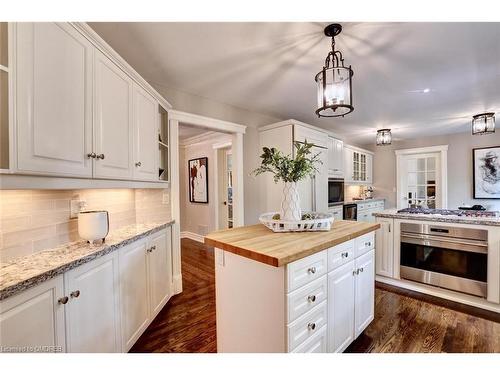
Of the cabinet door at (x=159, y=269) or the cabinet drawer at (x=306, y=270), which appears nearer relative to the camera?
the cabinet drawer at (x=306, y=270)

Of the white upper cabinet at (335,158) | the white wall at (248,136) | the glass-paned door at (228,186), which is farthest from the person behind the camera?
the glass-paned door at (228,186)

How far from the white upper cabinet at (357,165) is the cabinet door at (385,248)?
2.26m

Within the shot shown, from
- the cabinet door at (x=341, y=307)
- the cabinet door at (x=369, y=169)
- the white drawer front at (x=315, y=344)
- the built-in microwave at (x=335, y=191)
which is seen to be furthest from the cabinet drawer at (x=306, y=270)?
the cabinet door at (x=369, y=169)

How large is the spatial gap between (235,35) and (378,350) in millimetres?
2534

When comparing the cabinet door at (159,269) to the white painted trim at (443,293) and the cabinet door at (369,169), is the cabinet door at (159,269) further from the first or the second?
the cabinet door at (369,169)

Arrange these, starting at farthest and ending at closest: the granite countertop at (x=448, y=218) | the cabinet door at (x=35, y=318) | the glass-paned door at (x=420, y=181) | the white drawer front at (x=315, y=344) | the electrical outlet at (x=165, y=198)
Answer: the glass-paned door at (x=420, y=181) < the electrical outlet at (x=165, y=198) < the granite countertop at (x=448, y=218) < the white drawer front at (x=315, y=344) < the cabinet door at (x=35, y=318)

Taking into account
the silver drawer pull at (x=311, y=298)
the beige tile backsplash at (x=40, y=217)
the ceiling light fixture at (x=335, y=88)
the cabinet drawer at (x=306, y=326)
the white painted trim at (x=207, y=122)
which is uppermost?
the white painted trim at (x=207, y=122)

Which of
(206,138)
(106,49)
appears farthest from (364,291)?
(206,138)

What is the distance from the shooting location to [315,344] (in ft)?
4.07

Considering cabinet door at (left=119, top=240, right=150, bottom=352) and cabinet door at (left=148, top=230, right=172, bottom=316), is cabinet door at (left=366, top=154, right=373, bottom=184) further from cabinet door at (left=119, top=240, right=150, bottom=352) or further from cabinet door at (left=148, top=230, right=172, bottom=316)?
cabinet door at (left=119, top=240, right=150, bottom=352)

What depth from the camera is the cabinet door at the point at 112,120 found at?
4.50 feet

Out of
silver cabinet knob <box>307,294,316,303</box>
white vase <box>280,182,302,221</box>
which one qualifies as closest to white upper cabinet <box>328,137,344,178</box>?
white vase <box>280,182,302,221</box>

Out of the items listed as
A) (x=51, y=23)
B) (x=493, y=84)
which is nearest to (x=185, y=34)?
(x=51, y=23)
